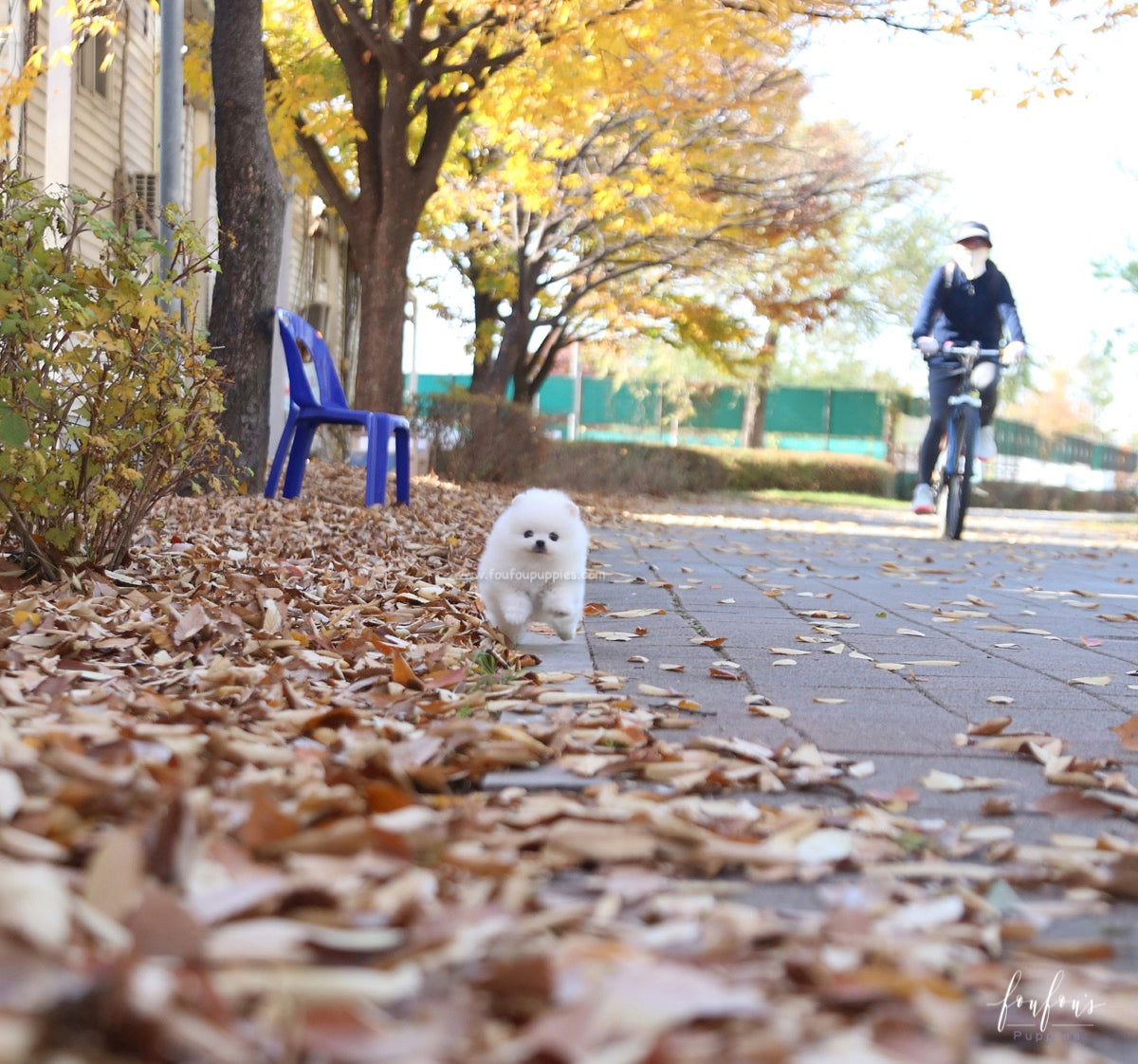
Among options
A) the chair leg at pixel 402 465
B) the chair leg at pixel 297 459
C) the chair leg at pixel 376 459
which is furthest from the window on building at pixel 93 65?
the chair leg at pixel 376 459

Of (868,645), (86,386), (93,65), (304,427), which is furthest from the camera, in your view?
(93,65)

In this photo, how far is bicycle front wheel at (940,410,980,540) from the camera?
30.1ft

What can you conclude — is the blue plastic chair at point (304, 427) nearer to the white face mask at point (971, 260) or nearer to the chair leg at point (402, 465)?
the chair leg at point (402, 465)

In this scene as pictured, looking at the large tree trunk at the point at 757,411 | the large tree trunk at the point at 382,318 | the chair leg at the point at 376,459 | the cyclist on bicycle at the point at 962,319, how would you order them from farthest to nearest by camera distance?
the large tree trunk at the point at 757,411 < the large tree trunk at the point at 382,318 < the cyclist on bicycle at the point at 962,319 < the chair leg at the point at 376,459

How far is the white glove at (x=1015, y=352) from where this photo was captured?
8539 mm

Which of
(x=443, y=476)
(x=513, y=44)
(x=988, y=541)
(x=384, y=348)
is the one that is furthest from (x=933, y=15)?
(x=443, y=476)

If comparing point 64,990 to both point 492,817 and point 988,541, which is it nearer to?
point 492,817

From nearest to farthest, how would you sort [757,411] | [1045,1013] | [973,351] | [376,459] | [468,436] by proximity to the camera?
[1045,1013] → [376,459] → [973,351] → [468,436] → [757,411]

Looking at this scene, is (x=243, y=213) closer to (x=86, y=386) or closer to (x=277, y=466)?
(x=277, y=466)

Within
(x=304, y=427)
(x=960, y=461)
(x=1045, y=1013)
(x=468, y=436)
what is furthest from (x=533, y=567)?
(x=468, y=436)

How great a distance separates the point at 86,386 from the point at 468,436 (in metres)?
8.53

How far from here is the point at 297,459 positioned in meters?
8.48

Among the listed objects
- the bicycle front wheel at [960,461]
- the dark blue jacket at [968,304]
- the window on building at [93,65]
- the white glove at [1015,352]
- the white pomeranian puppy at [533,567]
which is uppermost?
the window on building at [93,65]

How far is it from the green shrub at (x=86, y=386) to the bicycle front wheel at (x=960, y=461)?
6.29m
